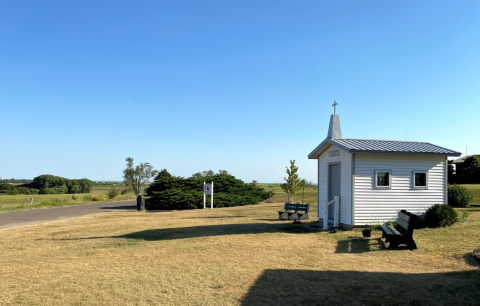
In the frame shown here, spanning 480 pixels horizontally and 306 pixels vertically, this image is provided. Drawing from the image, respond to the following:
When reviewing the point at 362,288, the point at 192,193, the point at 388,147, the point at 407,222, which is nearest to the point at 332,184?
the point at 388,147

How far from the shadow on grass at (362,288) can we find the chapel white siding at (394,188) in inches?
243

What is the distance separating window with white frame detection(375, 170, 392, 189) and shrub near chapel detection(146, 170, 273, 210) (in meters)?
19.3

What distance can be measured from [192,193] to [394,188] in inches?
785

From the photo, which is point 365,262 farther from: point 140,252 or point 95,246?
point 95,246

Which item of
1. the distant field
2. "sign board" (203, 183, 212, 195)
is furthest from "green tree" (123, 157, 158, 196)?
"sign board" (203, 183, 212, 195)

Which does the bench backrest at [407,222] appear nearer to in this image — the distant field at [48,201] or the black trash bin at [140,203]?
the black trash bin at [140,203]

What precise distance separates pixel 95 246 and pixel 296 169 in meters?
15.9

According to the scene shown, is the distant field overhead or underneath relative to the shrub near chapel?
underneath

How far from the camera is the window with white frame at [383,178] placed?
44.2 ft

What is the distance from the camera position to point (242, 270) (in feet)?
25.2

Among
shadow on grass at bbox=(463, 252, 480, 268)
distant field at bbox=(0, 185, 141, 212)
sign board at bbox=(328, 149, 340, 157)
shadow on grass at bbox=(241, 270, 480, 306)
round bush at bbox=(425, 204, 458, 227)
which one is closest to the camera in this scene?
shadow on grass at bbox=(241, 270, 480, 306)

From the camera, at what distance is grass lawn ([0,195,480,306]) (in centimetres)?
592

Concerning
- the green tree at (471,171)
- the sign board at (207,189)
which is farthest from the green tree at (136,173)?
the green tree at (471,171)

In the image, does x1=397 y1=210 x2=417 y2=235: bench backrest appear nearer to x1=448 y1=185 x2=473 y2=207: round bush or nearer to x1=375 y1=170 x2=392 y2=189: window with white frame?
x1=375 y1=170 x2=392 y2=189: window with white frame
